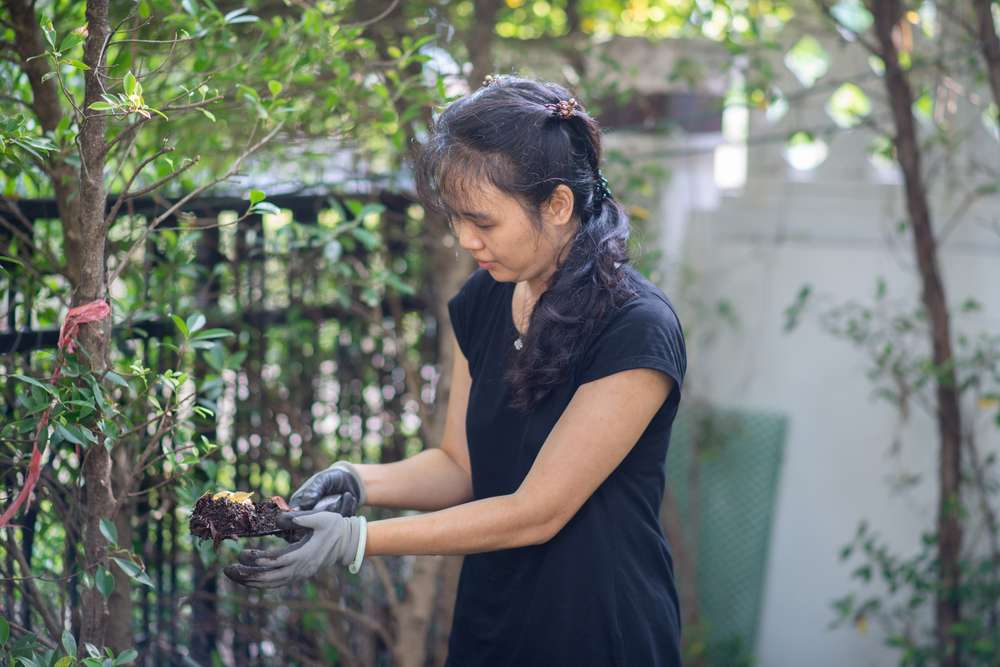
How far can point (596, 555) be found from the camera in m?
2.03

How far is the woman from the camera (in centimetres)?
192

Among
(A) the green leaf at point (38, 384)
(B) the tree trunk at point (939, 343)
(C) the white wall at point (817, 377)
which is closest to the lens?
(A) the green leaf at point (38, 384)

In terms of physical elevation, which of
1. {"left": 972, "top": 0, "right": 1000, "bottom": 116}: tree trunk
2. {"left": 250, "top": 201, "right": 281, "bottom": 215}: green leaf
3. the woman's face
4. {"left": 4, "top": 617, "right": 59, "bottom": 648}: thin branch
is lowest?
{"left": 4, "top": 617, "right": 59, "bottom": 648}: thin branch

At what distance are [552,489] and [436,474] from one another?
1.70 feet

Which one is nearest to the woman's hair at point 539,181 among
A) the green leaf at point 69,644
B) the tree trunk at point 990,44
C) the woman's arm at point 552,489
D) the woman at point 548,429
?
the woman at point 548,429

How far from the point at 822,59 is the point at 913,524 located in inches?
76.9

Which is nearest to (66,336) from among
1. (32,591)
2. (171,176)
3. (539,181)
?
(171,176)

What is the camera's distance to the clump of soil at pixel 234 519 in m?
1.93

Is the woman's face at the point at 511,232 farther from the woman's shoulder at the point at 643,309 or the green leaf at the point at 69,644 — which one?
the green leaf at the point at 69,644

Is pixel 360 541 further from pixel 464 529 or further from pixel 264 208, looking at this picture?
pixel 264 208

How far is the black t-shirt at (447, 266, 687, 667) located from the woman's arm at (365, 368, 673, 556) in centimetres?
5

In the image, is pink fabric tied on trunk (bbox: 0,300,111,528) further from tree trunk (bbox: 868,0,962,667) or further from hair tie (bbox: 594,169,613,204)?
tree trunk (bbox: 868,0,962,667)

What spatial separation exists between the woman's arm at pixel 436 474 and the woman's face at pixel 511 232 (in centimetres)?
38

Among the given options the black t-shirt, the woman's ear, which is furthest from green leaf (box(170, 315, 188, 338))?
the woman's ear
